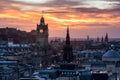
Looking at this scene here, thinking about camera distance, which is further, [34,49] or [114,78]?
[34,49]

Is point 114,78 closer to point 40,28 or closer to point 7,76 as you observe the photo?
point 7,76

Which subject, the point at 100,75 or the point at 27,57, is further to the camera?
the point at 27,57

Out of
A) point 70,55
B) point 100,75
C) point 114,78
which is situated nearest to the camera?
point 100,75

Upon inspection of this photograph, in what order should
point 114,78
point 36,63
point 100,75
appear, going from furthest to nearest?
point 36,63, point 114,78, point 100,75

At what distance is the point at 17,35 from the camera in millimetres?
199875

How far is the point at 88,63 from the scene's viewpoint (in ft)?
383

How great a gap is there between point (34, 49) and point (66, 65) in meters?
45.0

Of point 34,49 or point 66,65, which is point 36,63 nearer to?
point 34,49

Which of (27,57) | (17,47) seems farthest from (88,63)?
(17,47)

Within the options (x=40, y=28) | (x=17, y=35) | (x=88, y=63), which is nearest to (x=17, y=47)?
(x=40, y=28)

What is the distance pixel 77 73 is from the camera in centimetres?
9019

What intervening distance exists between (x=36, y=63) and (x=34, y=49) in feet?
58.8

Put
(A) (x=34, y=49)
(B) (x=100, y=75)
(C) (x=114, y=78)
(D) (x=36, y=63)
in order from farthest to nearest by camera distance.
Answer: (A) (x=34, y=49), (D) (x=36, y=63), (C) (x=114, y=78), (B) (x=100, y=75)

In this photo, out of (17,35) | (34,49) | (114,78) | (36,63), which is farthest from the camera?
(17,35)
